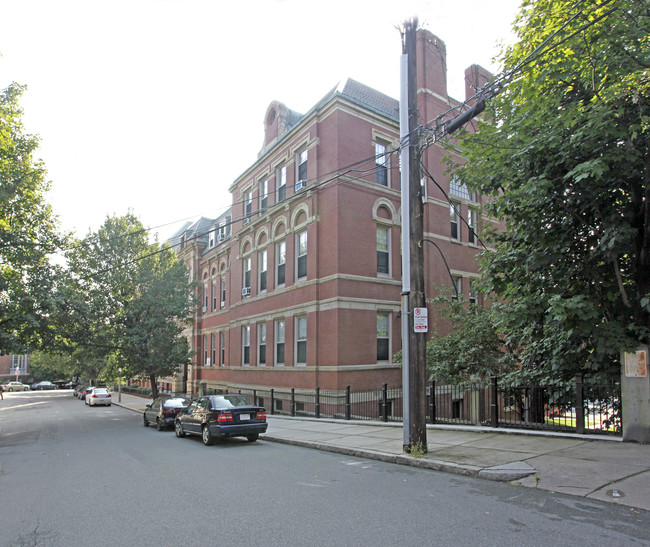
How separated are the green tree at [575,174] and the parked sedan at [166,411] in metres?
12.9

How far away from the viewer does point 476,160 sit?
10750 millimetres

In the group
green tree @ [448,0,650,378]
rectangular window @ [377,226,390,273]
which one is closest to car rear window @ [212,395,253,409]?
green tree @ [448,0,650,378]

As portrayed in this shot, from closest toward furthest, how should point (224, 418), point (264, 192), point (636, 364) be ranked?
point (636, 364) < point (224, 418) < point (264, 192)

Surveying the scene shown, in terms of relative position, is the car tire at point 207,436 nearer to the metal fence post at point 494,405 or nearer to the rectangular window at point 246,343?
the metal fence post at point 494,405

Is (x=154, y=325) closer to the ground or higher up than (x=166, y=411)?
higher up

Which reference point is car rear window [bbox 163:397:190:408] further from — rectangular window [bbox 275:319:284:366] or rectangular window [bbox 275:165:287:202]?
rectangular window [bbox 275:165:287:202]

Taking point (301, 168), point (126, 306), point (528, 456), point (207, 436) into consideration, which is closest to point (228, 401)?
point (207, 436)

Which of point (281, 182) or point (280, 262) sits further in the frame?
point (281, 182)

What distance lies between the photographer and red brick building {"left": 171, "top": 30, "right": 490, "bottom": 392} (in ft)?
65.3

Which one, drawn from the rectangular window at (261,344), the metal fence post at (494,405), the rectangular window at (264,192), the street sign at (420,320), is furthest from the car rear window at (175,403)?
the street sign at (420,320)

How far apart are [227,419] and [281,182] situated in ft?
48.4

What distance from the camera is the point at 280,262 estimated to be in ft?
79.6

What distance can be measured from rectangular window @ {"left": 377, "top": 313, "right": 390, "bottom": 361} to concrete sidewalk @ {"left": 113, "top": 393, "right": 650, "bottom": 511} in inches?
298

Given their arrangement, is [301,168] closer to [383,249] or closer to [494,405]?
[383,249]
